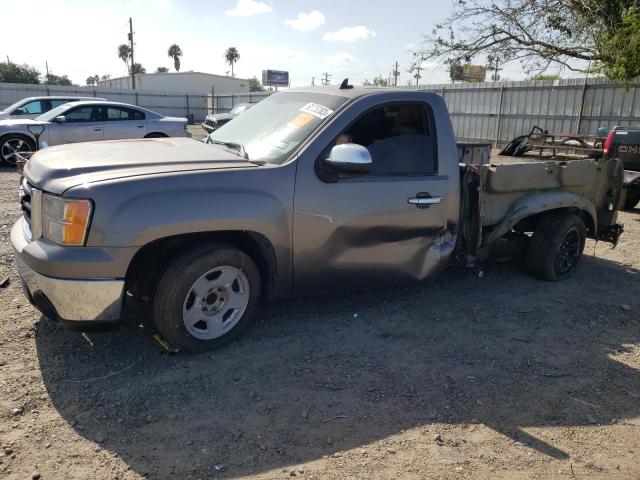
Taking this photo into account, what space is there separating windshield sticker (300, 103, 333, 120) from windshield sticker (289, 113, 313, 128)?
0.04m

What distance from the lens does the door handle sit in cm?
407

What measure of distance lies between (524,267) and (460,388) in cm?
265

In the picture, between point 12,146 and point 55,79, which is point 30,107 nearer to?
point 12,146

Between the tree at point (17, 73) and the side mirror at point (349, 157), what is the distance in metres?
73.1

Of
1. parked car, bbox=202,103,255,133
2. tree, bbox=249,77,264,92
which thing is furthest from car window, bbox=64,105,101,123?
tree, bbox=249,77,264,92

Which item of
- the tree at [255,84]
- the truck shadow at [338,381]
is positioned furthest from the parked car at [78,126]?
the tree at [255,84]

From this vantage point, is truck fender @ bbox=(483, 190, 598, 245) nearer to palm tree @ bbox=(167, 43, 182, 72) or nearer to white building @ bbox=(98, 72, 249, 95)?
white building @ bbox=(98, 72, 249, 95)

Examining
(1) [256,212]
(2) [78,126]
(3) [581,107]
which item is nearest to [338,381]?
(1) [256,212]

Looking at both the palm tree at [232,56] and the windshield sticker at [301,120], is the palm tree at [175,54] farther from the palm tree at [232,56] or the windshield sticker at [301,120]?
the windshield sticker at [301,120]

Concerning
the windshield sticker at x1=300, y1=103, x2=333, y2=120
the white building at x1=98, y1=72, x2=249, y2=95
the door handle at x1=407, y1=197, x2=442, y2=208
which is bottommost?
the door handle at x1=407, y1=197, x2=442, y2=208

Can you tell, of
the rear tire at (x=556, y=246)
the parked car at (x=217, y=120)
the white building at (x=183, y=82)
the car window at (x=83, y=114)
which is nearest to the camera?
the rear tire at (x=556, y=246)

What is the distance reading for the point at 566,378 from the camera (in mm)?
3621

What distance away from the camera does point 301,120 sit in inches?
158

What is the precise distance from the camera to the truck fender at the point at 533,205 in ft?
16.1
